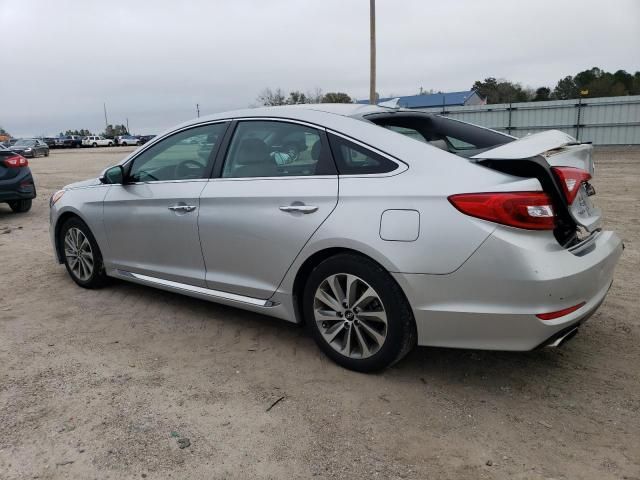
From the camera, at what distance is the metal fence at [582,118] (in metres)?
21.8

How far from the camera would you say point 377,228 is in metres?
2.91

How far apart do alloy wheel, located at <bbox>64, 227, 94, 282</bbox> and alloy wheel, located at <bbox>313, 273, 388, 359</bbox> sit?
267 cm

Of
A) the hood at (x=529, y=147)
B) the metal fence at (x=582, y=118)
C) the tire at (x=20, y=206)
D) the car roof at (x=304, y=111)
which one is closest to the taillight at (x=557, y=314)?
the hood at (x=529, y=147)

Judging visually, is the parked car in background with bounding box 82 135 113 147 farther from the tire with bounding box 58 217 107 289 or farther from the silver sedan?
the silver sedan

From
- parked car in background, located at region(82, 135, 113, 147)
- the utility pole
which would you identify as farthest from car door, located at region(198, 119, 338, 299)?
parked car in background, located at region(82, 135, 113, 147)

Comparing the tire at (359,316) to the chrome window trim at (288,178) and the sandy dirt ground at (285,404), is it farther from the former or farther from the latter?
the chrome window trim at (288,178)

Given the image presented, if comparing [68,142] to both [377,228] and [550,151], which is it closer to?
[377,228]

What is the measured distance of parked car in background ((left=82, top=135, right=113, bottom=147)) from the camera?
70.9 metres

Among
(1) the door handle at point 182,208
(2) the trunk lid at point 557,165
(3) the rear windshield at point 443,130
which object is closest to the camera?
(2) the trunk lid at point 557,165

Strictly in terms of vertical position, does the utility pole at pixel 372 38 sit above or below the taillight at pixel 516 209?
above

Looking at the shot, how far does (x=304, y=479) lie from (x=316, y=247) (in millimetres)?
1289

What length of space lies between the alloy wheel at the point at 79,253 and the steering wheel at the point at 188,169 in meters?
1.35

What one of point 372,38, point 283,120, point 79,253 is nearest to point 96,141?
point 372,38

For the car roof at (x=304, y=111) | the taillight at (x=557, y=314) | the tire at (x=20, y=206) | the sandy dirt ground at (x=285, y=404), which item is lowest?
the sandy dirt ground at (x=285, y=404)
